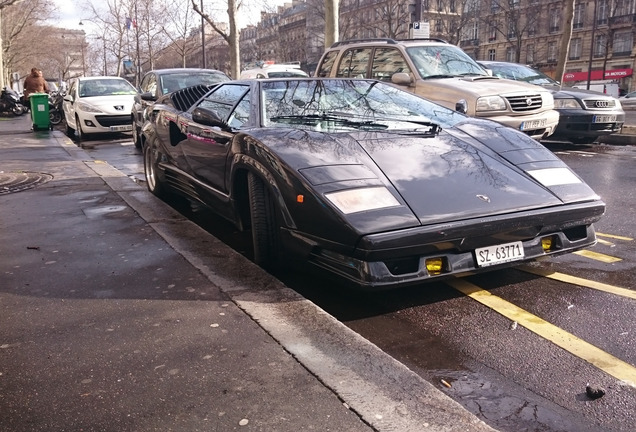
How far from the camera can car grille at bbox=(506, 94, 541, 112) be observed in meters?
8.86

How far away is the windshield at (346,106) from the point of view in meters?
4.29

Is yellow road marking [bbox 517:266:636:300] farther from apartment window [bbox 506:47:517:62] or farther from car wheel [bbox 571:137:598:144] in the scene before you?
apartment window [bbox 506:47:517:62]

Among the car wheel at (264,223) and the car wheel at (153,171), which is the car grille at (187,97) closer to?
the car wheel at (153,171)

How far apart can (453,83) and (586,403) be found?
699 centimetres

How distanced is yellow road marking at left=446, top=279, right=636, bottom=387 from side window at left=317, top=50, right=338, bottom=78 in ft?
23.9

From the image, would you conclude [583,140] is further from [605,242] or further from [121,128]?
[121,128]

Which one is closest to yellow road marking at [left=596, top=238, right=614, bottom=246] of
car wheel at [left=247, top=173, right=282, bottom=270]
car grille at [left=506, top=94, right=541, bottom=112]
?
Answer: car wheel at [left=247, top=173, right=282, bottom=270]

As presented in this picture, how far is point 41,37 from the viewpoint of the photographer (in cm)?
7544

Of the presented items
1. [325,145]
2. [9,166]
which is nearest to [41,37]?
[9,166]

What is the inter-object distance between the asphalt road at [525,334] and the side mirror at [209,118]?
4.24 feet

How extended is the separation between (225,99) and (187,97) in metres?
1.18

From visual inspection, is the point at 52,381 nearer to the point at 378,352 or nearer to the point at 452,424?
the point at 378,352

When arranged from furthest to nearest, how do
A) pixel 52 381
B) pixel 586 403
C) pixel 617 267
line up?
pixel 617 267 → pixel 52 381 → pixel 586 403

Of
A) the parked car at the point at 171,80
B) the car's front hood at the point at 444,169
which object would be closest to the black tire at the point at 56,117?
the parked car at the point at 171,80
